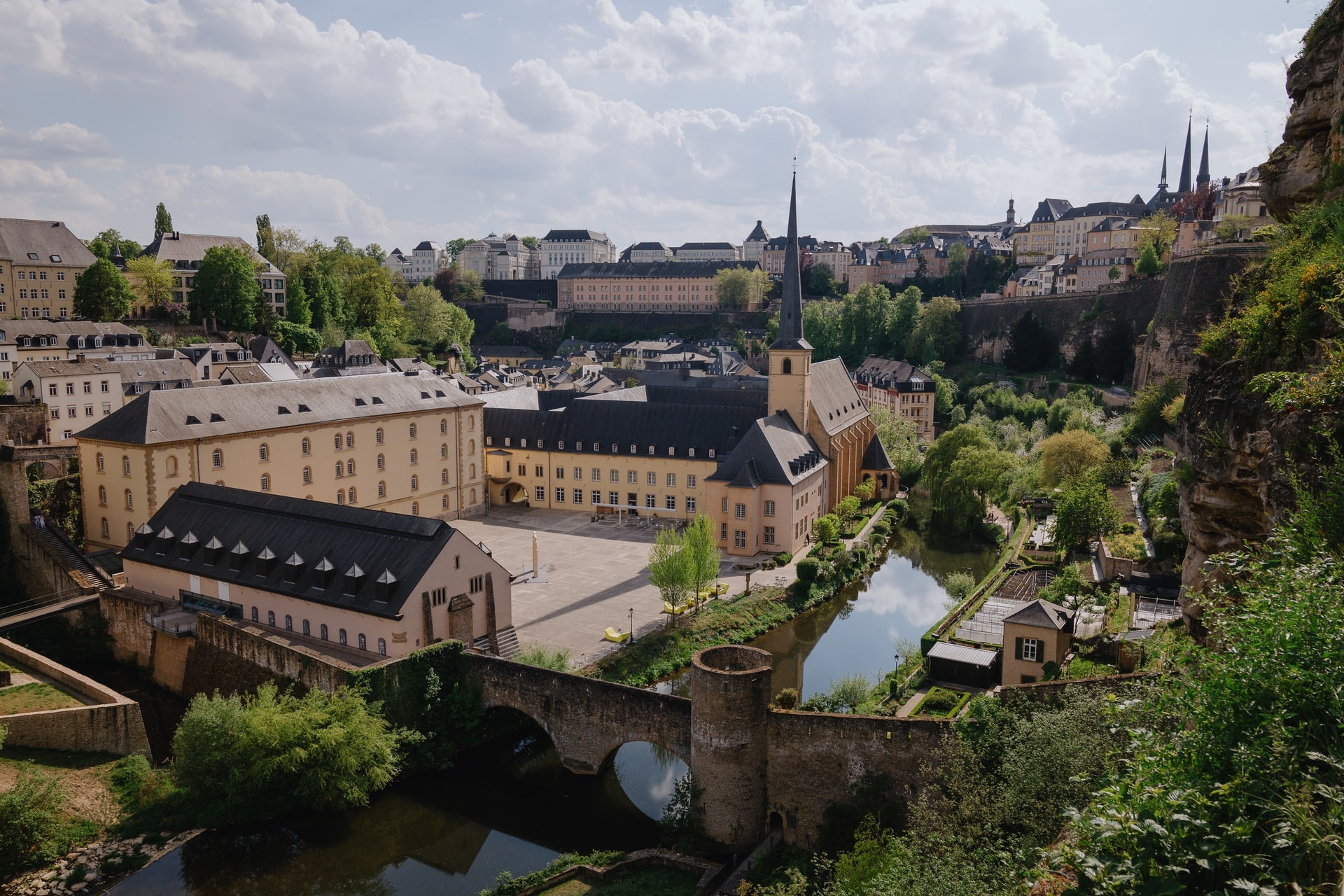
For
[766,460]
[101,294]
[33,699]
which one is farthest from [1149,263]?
[101,294]

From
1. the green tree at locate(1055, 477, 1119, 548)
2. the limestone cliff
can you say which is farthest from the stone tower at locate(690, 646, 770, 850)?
the green tree at locate(1055, 477, 1119, 548)

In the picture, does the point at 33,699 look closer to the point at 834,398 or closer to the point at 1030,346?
the point at 834,398

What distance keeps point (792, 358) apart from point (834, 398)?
7497 millimetres

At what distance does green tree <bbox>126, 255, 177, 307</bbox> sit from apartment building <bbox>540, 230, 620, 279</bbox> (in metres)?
108

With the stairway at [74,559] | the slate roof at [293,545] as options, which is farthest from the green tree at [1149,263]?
the stairway at [74,559]

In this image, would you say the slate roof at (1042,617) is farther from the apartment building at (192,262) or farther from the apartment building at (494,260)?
the apartment building at (494,260)

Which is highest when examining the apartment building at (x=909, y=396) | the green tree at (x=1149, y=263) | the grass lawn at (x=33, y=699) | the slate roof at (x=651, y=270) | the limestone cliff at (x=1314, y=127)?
the slate roof at (x=651, y=270)

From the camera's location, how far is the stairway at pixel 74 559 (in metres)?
35.6

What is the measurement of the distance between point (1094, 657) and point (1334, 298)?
695 inches

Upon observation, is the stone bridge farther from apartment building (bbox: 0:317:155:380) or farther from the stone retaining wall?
apartment building (bbox: 0:317:155:380)

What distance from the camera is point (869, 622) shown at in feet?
131

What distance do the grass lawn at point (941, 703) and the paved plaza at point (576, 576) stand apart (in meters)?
11.0

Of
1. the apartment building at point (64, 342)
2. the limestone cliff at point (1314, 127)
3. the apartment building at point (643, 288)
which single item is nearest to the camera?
the limestone cliff at point (1314, 127)

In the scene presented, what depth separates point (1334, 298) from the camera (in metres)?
11.7
